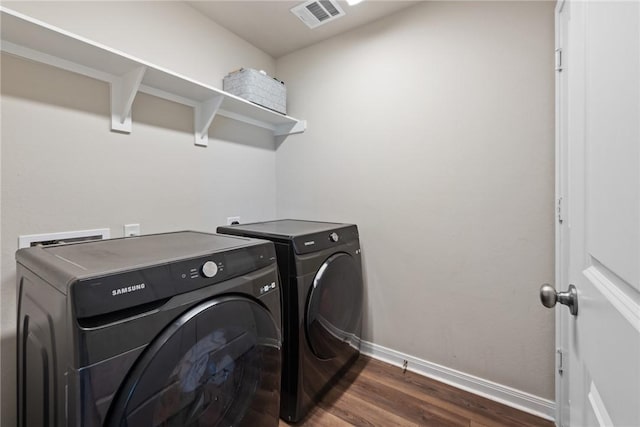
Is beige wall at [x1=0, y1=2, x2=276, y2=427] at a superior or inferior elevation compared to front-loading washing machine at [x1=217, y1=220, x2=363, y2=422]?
superior

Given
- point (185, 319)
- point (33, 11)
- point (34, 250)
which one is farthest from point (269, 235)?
point (33, 11)

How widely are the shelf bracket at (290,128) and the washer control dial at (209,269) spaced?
164 cm

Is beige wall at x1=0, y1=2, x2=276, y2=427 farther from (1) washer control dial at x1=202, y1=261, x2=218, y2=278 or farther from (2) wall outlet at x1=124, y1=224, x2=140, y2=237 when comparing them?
(1) washer control dial at x1=202, y1=261, x2=218, y2=278

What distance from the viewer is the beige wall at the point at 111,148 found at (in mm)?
1134

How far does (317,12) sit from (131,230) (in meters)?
1.75

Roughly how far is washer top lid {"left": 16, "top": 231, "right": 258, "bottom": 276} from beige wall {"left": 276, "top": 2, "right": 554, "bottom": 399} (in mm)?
1153

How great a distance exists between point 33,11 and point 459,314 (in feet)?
8.52

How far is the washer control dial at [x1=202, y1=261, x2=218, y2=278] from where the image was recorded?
83cm

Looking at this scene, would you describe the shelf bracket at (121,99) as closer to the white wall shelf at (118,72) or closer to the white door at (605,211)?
the white wall shelf at (118,72)

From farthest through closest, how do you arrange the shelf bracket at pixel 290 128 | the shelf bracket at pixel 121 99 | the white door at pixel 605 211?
1. the shelf bracket at pixel 290 128
2. the shelf bracket at pixel 121 99
3. the white door at pixel 605 211

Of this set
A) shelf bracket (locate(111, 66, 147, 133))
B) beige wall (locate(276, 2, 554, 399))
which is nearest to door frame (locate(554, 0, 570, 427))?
beige wall (locate(276, 2, 554, 399))

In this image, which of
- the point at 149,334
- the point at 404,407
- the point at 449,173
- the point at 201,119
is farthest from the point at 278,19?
the point at 404,407

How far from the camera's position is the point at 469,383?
5.39 feet

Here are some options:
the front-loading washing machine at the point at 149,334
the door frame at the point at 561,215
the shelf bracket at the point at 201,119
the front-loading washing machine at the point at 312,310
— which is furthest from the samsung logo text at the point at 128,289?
the door frame at the point at 561,215
